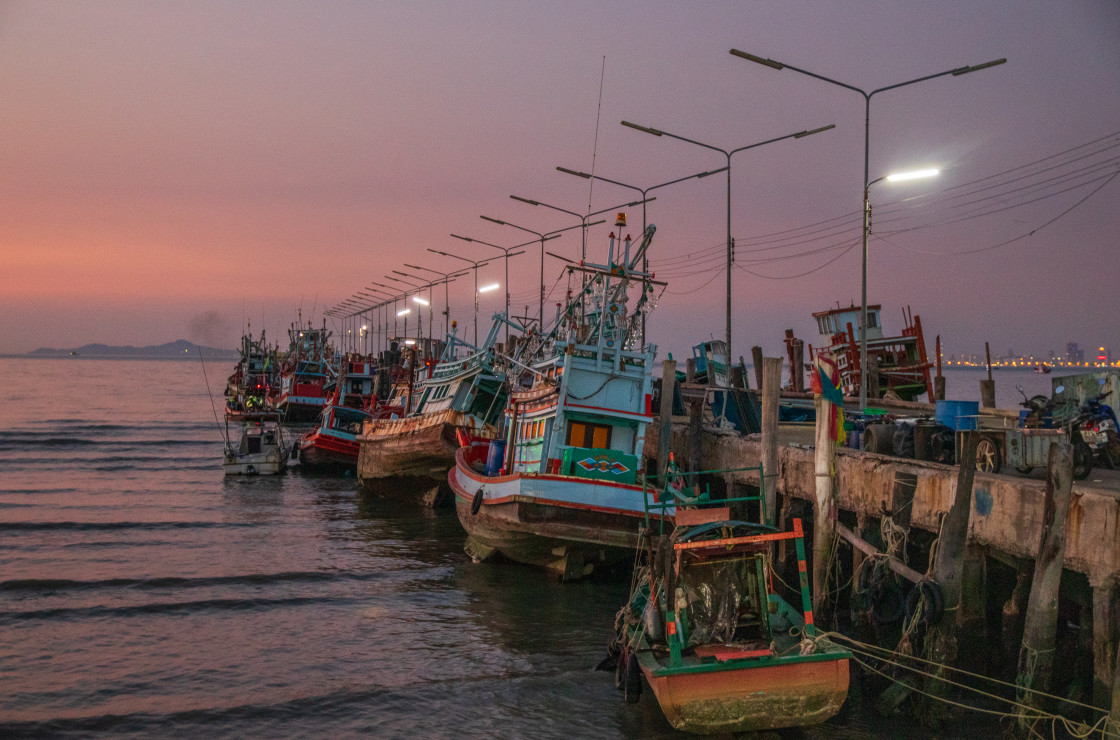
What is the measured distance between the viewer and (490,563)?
72.4 ft

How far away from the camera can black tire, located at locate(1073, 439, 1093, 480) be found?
13.4 meters

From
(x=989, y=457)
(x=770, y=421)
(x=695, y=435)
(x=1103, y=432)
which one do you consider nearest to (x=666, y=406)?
(x=695, y=435)

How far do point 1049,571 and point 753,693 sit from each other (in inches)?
141

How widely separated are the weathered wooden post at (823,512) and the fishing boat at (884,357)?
19150 millimetres

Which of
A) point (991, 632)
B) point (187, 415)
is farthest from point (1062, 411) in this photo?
point (187, 415)

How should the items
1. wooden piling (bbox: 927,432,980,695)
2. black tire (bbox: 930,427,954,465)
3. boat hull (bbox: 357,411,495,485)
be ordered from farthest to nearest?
boat hull (bbox: 357,411,495,485), black tire (bbox: 930,427,954,465), wooden piling (bbox: 927,432,980,695)

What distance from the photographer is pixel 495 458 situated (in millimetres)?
22375

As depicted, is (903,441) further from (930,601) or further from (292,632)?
(292,632)

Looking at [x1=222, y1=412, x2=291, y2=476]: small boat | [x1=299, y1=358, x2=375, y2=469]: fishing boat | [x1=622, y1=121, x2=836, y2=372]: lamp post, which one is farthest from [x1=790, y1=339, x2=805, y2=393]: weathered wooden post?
[x1=222, y1=412, x2=291, y2=476]: small boat

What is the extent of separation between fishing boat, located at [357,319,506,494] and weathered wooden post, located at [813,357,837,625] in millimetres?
16378

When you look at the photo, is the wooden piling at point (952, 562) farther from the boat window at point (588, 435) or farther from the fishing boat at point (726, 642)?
the boat window at point (588, 435)

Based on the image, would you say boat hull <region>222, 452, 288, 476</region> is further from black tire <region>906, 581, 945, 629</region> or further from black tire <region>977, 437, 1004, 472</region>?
black tire <region>906, 581, 945, 629</region>

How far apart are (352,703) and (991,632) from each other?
32.9 feet

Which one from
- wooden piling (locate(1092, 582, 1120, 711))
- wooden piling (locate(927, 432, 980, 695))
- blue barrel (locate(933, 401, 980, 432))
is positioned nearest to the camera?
wooden piling (locate(1092, 582, 1120, 711))
